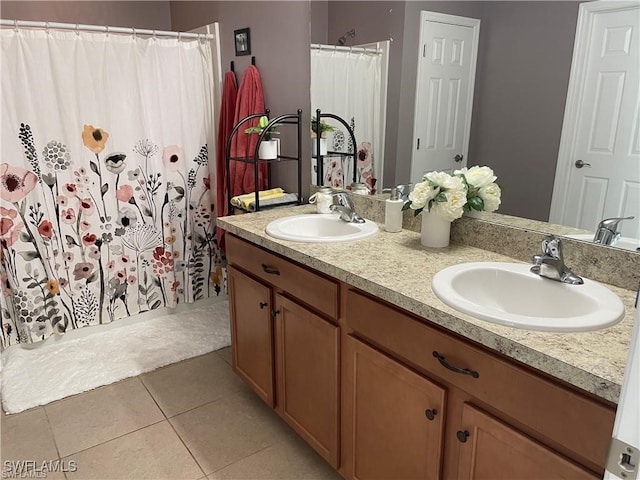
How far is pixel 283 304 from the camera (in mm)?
1840

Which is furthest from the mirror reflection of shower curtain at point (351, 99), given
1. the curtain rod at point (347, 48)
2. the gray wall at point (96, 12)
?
the gray wall at point (96, 12)

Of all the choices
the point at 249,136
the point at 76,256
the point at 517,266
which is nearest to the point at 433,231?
the point at 517,266

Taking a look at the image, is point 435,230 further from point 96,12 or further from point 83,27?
point 96,12

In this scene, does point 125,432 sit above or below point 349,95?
below

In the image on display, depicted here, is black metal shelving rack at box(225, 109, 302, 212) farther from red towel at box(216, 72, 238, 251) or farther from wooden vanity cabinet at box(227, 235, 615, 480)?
wooden vanity cabinet at box(227, 235, 615, 480)

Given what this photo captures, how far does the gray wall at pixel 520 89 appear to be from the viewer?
1.45 meters

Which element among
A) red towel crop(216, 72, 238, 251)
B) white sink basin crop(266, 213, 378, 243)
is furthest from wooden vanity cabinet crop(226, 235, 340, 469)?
red towel crop(216, 72, 238, 251)

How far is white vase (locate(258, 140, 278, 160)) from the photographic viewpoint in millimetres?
2475

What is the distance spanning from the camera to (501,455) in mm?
1127

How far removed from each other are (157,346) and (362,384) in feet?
5.58

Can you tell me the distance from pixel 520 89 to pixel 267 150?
4.30 ft

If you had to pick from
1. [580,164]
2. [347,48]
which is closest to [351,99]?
[347,48]

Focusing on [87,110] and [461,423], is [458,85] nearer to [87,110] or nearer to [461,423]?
[461,423]

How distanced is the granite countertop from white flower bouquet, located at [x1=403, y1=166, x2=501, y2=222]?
0.16 meters
